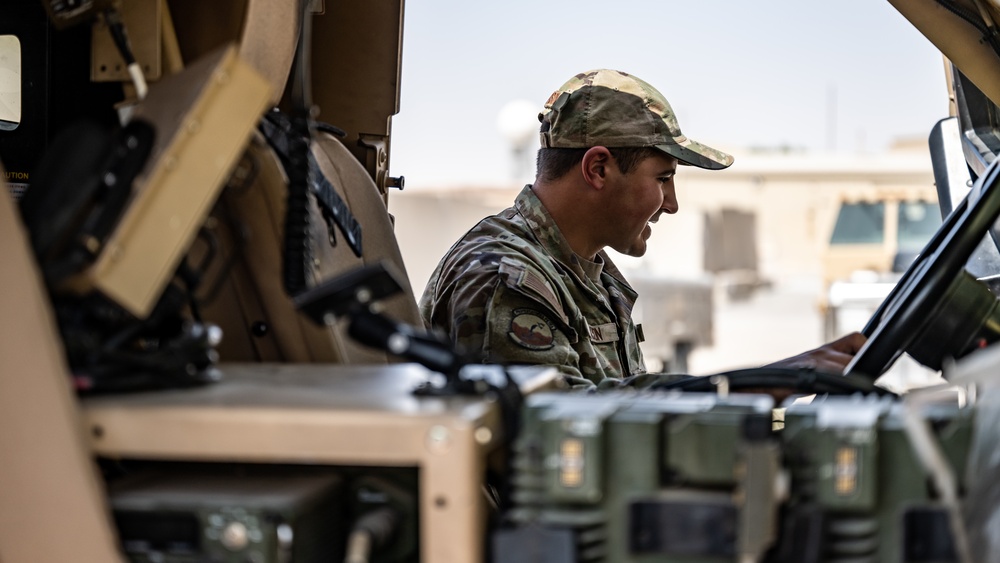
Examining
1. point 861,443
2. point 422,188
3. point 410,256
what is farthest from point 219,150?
point 422,188

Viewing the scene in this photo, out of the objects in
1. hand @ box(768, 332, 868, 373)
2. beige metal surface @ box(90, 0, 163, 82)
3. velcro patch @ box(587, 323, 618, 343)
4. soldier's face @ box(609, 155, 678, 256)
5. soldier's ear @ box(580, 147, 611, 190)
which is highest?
beige metal surface @ box(90, 0, 163, 82)

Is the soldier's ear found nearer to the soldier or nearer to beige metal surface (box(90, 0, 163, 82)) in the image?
the soldier

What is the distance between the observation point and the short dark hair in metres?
3.84

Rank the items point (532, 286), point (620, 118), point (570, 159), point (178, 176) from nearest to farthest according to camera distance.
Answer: point (178, 176) < point (532, 286) < point (620, 118) < point (570, 159)

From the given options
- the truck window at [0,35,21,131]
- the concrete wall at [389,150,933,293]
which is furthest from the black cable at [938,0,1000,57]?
the concrete wall at [389,150,933,293]

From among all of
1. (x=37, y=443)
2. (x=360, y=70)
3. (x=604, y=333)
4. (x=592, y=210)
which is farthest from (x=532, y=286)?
(x=37, y=443)

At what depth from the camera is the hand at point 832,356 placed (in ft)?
8.99

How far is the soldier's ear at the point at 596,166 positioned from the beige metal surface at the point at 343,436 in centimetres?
210

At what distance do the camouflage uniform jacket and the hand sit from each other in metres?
0.51

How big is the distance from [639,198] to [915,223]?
11223 millimetres

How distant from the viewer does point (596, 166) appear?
386cm

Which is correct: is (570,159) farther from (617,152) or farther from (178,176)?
(178,176)

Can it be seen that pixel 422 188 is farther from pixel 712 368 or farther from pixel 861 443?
pixel 861 443

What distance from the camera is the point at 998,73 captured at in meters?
2.99
